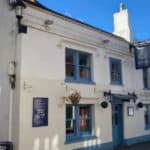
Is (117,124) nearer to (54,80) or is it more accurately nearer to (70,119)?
(70,119)

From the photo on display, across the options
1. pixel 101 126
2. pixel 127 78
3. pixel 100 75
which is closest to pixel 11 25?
pixel 100 75

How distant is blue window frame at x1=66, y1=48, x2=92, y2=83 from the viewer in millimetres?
10750

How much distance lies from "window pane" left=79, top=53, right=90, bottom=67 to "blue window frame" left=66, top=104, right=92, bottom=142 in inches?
78.9

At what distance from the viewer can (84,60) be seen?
11734mm

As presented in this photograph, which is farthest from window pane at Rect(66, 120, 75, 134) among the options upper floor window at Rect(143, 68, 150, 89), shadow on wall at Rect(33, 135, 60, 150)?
upper floor window at Rect(143, 68, 150, 89)

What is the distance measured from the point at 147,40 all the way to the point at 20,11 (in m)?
8.06

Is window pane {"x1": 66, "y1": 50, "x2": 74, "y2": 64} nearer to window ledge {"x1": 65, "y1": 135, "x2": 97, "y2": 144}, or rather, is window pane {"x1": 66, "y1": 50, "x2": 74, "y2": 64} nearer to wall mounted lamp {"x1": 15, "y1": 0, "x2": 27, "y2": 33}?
wall mounted lamp {"x1": 15, "y1": 0, "x2": 27, "y2": 33}

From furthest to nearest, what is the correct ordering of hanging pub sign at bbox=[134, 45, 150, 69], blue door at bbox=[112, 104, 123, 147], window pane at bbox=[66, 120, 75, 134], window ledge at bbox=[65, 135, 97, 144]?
hanging pub sign at bbox=[134, 45, 150, 69], blue door at bbox=[112, 104, 123, 147], window pane at bbox=[66, 120, 75, 134], window ledge at bbox=[65, 135, 97, 144]

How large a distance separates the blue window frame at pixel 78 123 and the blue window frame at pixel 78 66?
1.25 m

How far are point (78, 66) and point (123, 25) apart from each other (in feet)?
21.7

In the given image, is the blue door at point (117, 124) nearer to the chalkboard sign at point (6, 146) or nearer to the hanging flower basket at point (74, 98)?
the hanging flower basket at point (74, 98)

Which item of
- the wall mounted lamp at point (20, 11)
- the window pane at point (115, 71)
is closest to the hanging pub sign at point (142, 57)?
the window pane at point (115, 71)

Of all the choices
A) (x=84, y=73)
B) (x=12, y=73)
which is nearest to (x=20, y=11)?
(x=12, y=73)

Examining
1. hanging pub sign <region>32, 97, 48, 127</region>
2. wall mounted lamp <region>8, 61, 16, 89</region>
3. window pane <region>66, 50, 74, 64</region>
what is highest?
window pane <region>66, 50, 74, 64</region>
